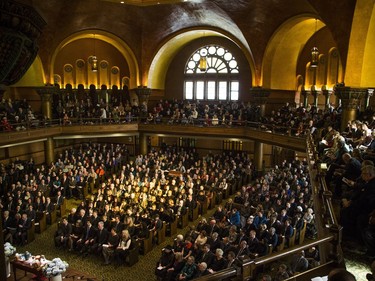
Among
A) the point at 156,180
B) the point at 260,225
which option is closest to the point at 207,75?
the point at 156,180

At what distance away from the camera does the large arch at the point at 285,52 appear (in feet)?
58.9

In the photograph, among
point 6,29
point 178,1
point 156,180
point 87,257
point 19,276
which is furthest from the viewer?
point 178,1

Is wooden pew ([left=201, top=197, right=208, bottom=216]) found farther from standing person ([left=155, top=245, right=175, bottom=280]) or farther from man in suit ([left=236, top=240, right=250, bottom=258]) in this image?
man in suit ([left=236, top=240, right=250, bottom=258])

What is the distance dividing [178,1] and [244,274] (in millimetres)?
17795

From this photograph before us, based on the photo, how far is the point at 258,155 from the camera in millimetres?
19625

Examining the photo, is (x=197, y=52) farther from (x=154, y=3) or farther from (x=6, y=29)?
(x=6, y=29)

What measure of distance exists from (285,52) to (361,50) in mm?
7676

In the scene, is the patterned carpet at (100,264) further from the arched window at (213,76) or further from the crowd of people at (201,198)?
the arched window at (213,76)

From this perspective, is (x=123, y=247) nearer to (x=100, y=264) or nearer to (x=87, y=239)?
(x=100, y=264)

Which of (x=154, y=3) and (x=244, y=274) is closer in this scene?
(x=244, y=274)

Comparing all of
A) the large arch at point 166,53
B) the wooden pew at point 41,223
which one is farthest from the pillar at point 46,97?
the wooden pew at point 41,223

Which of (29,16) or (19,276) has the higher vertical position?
(29,16)

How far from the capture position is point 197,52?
24672mm

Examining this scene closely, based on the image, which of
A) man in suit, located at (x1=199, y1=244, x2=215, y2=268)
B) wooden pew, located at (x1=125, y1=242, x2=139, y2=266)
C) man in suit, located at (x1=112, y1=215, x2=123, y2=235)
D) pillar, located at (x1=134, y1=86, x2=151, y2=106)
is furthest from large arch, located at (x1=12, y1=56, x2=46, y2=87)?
man in suit, located at (x1=199, y1=244, x2=215, y2=268)
